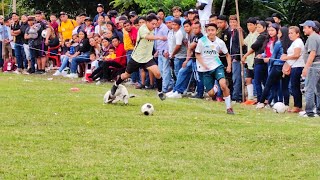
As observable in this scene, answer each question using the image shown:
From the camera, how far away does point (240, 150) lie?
1077cm

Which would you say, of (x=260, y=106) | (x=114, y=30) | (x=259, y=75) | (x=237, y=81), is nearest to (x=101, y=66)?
(x=114, y=30)

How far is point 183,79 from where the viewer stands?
757 inches

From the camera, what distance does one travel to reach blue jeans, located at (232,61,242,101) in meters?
18.2

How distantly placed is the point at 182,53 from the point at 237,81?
6.91ft

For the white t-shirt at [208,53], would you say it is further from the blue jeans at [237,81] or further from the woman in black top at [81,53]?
the woman in black top at [81,53]

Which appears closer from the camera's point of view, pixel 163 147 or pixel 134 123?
pixel 163 147

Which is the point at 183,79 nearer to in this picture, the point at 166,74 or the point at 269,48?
the point at 166,74

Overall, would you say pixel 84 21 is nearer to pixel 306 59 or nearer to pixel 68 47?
pixel 68 47

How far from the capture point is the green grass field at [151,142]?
930 centimetres

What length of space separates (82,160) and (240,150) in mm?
2295

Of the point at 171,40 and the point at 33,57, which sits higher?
the point at 171,40

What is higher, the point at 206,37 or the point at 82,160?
the point at 206,37

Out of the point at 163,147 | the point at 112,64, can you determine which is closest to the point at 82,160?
the point at 163,147

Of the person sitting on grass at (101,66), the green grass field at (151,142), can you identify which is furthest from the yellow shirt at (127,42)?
the green grass field at (151,142)
